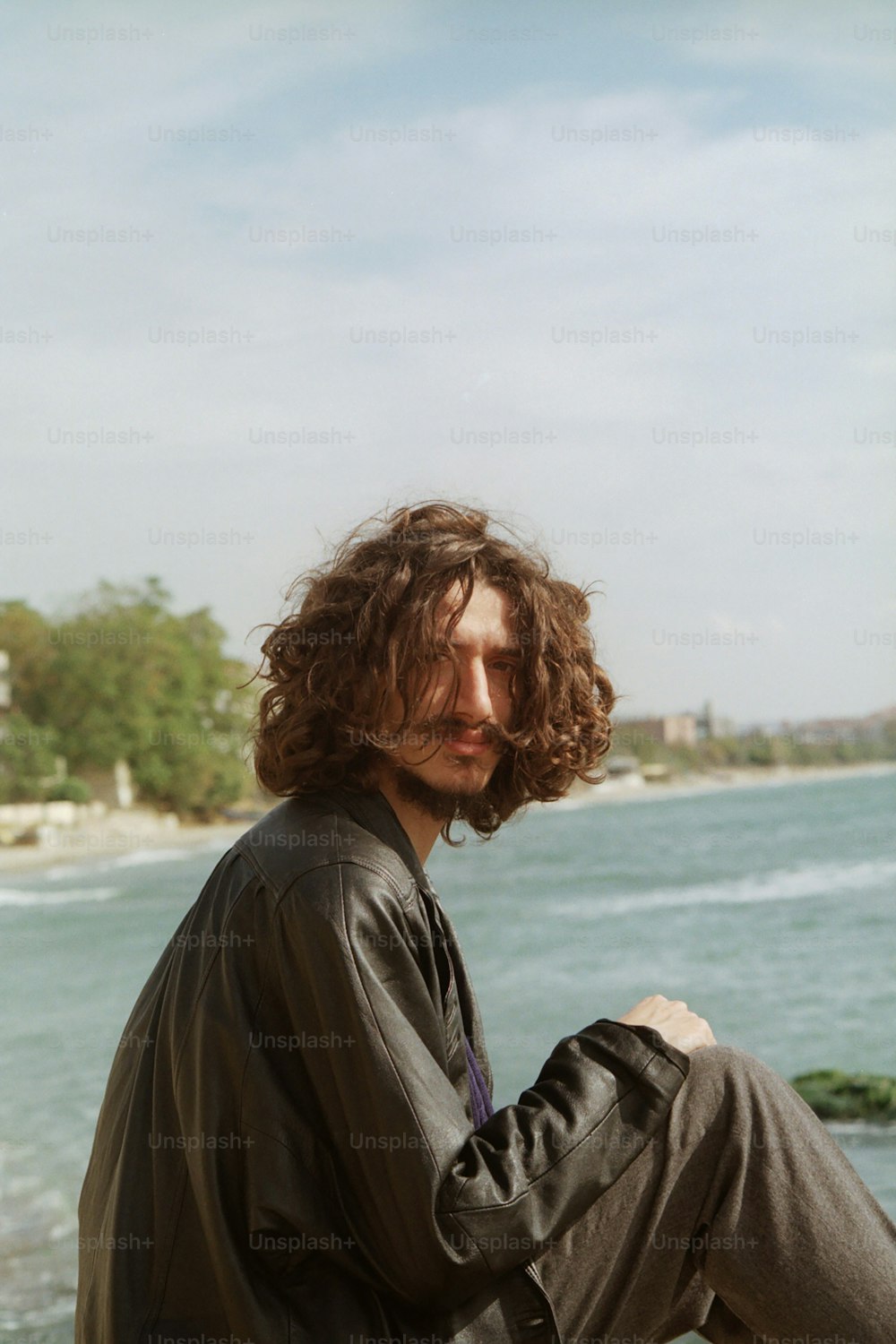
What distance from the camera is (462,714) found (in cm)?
228

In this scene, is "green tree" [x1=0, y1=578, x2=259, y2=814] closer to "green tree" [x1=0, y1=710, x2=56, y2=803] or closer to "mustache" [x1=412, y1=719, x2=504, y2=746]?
"green tree" [x1=0, y1=710, x2=56, y2=803]

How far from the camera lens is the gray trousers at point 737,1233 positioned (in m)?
1.87

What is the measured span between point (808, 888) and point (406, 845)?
45.8 meters

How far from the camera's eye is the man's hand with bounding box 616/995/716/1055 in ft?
6.61

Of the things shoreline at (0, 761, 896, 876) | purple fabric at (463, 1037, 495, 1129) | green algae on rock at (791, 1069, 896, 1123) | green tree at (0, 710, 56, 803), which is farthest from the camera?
green tree at (0, 710, 56, 803)

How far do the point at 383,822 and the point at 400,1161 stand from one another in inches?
18.6

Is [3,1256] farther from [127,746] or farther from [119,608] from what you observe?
[119,608]

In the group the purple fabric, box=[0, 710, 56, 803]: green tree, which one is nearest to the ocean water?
the purple fabric

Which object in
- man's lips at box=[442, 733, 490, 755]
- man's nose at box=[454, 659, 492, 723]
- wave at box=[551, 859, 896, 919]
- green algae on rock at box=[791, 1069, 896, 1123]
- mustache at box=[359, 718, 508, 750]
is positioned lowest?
wave at box=[551, 859, 896, 919]

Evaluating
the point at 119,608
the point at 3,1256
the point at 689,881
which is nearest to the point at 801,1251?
the point at 3,1256

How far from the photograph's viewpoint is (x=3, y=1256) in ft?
23.9

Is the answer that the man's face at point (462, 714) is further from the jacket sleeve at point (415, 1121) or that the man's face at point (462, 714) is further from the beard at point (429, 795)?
the jacket sleeve at point (415, 1121)

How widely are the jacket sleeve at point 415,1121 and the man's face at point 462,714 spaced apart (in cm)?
31

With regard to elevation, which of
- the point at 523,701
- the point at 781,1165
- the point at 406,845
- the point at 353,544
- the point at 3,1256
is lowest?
the point at 3,1256
